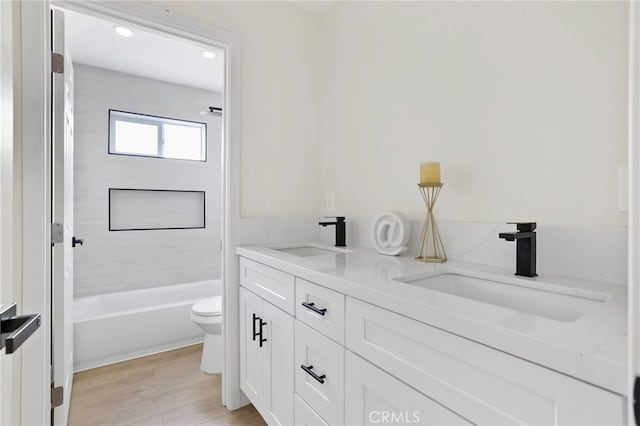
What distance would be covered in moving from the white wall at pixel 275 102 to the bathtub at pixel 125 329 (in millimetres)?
1342

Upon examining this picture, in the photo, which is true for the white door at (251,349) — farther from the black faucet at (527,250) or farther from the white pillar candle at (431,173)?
the black faucet at (527,250)

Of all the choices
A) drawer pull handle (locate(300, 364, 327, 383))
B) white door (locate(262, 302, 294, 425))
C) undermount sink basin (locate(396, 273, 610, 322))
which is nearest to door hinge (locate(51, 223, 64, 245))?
white door (locate(262, 302, 294, 425))

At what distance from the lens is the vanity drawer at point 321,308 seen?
980mm

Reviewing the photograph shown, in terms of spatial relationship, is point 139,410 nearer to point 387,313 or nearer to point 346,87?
point 387,313

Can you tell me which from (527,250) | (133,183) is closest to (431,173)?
(527,250)

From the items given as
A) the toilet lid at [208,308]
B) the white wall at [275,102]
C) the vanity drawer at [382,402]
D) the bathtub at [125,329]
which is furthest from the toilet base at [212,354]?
the vanity drawer at [382,402]

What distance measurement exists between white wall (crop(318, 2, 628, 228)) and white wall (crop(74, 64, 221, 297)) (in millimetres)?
2116

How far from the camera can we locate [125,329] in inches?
92.1

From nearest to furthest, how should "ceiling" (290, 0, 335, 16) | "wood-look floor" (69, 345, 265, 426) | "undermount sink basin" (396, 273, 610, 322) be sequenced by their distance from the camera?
1. "undermount sink basin" (396, 273, 610, 322)
2. "wood-look floor" (69, 345, 265, 426)
3. "ceiling" (290, 0, 335, 16)

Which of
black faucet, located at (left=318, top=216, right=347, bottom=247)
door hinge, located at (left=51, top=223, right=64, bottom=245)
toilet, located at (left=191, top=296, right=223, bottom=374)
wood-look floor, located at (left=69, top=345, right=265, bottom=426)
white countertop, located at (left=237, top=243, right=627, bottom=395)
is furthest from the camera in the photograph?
toilet, located at (left=191, top=296, right=223, bottom=374)

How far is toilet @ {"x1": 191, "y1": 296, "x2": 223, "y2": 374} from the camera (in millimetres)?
2168

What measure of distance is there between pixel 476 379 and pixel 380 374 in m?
0.28

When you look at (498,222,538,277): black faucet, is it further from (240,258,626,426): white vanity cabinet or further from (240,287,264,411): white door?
(240,287,264,411): white door

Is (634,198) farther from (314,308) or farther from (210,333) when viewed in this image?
(210,333)
